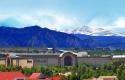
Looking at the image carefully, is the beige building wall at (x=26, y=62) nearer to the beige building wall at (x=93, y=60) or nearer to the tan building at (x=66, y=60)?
the tan building at (x=66, y=60)

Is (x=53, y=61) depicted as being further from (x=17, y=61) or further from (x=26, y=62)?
(x=17, y=61)

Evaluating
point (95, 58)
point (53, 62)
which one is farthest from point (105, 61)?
point (53, 62)

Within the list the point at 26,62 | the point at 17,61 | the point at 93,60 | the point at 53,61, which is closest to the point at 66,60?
the point at 53,61

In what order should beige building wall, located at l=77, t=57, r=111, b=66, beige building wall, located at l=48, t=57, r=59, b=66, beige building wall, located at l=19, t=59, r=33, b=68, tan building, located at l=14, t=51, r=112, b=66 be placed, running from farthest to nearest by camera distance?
beige building wall, located at l=77, t=57, r=111, b=66
tan building, located at l=14, t=51, r=112, b=66
beige building wall, located at l=48, t=57, r=59, b=66
beige building wall, located at l=19, t=59, r=33, b=68

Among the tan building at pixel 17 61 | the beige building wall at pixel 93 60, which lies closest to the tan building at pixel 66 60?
the beige building wall at pixel 93 60

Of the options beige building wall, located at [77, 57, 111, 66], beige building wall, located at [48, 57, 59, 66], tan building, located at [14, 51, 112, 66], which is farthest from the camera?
beige building wall, located at [77, 57, 111, 66]

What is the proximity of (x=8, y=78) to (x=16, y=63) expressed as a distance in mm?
40844

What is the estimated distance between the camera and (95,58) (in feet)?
297

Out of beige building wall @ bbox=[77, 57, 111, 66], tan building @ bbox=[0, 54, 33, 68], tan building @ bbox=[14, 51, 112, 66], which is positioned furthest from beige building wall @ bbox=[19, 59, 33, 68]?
beige building wall @ bbox=[77, 57, 111, 66]

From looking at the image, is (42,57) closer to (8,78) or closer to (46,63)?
(46,63)

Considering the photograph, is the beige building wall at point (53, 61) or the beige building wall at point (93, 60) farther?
the beige building wall at point (93, 60)

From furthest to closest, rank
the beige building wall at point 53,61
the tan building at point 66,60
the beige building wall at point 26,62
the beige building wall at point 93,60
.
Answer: the beige building wall at point 93,60 → the tan building at point 66,60 → the beige building wall at point 53,61 → the beige building wall at point 26,62

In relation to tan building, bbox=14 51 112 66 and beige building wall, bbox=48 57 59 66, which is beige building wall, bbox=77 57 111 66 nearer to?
tan building, bbox=14 51 112 66

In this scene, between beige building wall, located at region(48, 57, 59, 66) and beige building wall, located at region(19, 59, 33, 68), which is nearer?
beige building wall, located at region(19, 59, 33, 68)
